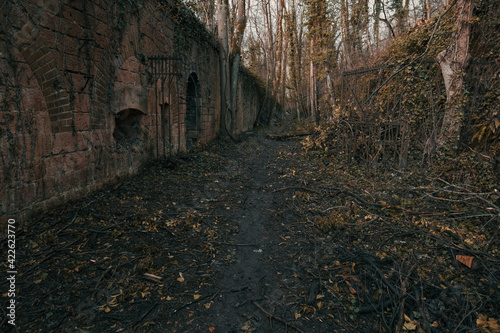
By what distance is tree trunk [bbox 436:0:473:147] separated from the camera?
564 centimetres

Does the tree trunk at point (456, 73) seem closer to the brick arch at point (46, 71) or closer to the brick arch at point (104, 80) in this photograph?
the brick arch at point (104, 80)

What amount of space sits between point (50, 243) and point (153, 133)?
4061 millimetres

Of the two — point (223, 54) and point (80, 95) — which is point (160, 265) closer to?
point (80, 95)

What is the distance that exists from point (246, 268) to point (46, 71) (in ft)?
12.3

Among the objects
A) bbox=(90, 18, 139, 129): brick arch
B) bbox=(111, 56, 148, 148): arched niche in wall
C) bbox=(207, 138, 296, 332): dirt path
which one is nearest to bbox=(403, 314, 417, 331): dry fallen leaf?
bbox=(207, 138, 296, 332): dirt path

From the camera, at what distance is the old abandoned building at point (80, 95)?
3289 millimetres

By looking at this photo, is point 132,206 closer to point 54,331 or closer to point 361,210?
point 54,331

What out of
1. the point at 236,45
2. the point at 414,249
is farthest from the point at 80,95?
the point at 236,45

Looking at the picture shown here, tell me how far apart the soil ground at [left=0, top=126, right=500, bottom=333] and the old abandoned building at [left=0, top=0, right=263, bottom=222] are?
55 cm

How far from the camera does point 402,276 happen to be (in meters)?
2.70

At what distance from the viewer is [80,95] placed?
437 cm

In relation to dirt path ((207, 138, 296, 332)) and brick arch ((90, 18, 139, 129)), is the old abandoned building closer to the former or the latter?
brick arch ((90, 18, 139, 129))

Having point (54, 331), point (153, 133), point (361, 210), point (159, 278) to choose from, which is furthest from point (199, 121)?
point (54, 331)

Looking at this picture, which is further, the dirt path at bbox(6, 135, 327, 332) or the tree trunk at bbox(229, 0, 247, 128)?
the tree trunk at bbox(229, 0, 247, 128)
